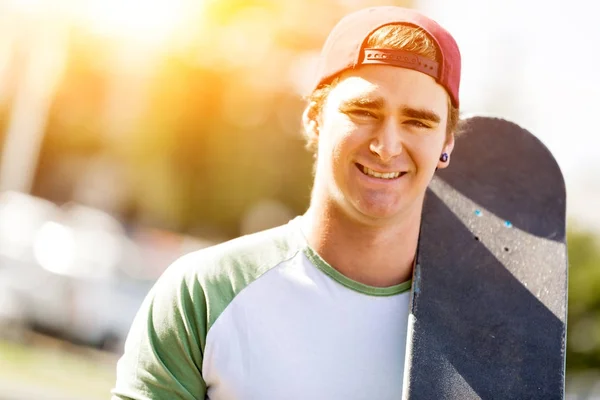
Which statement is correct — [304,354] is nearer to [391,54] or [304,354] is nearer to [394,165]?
[394,165]

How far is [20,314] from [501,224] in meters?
9.94

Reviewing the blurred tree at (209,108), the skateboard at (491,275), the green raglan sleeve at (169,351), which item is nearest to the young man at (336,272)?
the green raglan sleeve at (169,351)

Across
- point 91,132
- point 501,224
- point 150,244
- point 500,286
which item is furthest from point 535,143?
point 91,132

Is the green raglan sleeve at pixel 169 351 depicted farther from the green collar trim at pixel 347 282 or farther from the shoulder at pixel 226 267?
the green collar trim at pixel 347 282

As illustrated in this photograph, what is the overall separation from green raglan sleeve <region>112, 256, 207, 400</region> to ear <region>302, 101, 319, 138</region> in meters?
0.61

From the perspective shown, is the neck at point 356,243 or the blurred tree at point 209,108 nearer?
the neck at point 356,243

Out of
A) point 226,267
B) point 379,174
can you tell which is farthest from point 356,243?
point 226,267

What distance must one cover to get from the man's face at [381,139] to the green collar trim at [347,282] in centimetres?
18

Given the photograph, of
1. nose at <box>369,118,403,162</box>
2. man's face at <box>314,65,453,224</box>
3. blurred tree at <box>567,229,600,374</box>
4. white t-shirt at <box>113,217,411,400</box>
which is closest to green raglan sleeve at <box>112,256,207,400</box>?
white t-shirt at <box>113,217,411,400</box>

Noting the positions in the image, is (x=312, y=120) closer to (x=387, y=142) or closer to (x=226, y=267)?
(x=387, y=142)

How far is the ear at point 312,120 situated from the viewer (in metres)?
3.13

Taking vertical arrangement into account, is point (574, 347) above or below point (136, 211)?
below

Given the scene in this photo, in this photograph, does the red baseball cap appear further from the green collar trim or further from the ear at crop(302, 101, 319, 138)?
the green collar trim

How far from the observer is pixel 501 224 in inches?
A: 140
